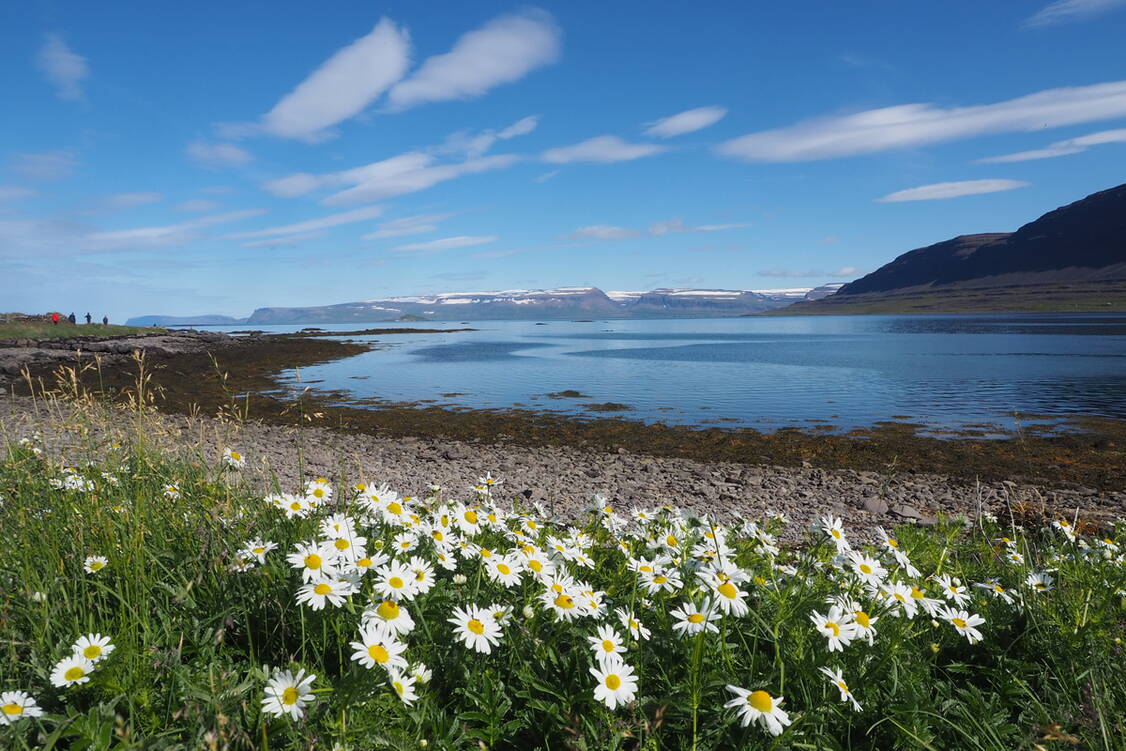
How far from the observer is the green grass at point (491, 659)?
267 cm

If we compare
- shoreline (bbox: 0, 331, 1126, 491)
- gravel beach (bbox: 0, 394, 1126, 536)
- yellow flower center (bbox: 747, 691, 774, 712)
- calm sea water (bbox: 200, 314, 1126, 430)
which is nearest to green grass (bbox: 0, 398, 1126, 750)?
yellow flower center (bbox: 747, 691, 774, 712)

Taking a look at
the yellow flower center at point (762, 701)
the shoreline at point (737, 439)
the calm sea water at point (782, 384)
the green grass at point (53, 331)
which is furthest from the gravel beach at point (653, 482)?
the green grass at point (53, 331)

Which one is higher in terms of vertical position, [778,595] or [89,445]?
[89,445]

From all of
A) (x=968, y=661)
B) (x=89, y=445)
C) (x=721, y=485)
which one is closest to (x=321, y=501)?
(x=89, y=445)

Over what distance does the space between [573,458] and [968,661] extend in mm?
13490

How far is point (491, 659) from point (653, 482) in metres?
11.5

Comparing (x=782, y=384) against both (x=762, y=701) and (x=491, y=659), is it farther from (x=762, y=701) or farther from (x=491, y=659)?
(x=762, y=701)

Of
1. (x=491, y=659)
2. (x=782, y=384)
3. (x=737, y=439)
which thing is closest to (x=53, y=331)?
(x=782, y=384)

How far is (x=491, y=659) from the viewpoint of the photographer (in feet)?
10.8

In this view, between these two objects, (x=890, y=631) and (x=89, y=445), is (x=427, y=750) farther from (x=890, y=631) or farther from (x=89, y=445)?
(x=89, y=445)

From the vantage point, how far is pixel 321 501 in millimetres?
4488

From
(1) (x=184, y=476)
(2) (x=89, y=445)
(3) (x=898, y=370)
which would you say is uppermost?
(2) (x=89, y=445)

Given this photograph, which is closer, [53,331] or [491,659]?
[491,659]

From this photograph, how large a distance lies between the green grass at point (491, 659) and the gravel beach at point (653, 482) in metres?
6.02
